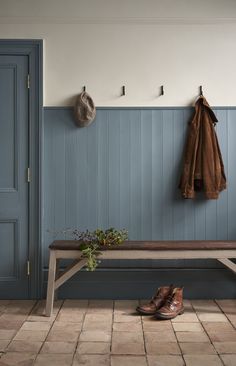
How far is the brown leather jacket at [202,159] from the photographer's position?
13.8ft

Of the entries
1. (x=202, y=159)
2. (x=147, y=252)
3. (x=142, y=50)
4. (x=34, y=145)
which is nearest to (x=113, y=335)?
(x=147, y=252)

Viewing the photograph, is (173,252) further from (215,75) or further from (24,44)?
(24,44)

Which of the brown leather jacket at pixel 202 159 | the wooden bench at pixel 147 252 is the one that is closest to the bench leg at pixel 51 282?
the wooden bench at pixel 147 252

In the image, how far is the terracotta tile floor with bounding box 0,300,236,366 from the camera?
2.90 m

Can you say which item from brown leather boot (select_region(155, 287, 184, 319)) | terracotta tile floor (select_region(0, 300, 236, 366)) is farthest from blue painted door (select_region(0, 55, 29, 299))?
brown leather boot (select_region(155, 287, 184, 319))

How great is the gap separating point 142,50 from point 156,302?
90.0 inches

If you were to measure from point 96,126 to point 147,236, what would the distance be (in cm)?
114

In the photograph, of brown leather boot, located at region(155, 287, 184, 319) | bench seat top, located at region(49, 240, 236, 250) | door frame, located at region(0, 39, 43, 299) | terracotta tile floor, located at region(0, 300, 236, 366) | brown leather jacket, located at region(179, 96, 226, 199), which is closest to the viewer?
terracotta tile floor, located at region(0, 300, 236, 366)

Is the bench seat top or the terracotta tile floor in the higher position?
the bench seat top

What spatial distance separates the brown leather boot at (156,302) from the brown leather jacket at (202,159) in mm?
856

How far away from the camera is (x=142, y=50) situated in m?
4.34

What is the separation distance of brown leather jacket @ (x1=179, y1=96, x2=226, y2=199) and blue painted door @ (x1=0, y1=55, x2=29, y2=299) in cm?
150

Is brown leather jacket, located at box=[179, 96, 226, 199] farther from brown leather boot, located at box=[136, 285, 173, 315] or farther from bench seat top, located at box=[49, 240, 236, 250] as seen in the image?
brown leather boot, located at box=[136, 285, 173, 315]

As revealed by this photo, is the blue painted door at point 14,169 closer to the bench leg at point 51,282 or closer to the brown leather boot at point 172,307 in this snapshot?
the bench leg at point 51,282
